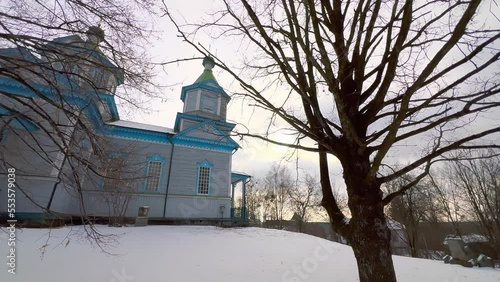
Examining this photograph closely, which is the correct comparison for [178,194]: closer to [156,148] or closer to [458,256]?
[156,148]

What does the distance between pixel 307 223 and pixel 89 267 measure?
37085 millimetres

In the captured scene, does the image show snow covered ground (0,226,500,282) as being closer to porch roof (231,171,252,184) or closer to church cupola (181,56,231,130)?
porch roof (231,171,252,184)

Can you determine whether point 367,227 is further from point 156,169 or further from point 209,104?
point 209,104

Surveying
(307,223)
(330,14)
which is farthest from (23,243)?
(307,223)

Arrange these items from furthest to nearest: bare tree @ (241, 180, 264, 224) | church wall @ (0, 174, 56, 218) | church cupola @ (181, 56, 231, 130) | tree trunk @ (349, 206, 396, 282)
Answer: bare tree @ (241, 180, 264, 224)
church cupola @ (181, 56, 231, 130)
church wall @ (0, 174, 56, 218)
tree trunk @ (349, 206, 396, 282)

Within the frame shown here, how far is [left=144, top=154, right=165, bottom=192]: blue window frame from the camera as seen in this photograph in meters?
15.5

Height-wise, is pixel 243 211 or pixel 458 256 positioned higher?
pixel 243 211

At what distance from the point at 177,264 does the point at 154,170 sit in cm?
1099

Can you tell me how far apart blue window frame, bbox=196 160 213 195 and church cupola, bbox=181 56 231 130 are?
13.0 ft

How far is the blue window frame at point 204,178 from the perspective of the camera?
16625 millimetres

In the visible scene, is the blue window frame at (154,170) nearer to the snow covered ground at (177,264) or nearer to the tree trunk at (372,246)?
the snow covered ground at (177,264)

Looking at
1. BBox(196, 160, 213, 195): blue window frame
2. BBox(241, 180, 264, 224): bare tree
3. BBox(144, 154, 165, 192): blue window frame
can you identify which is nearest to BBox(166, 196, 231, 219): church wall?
BBox(196, 160, 213, 195): blue window frame

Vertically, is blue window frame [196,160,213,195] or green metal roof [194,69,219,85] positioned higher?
green metal roof [194,69,219,85]

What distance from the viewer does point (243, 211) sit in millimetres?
17328
